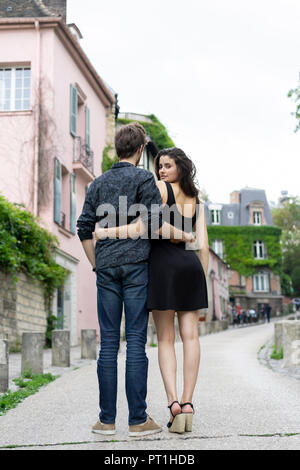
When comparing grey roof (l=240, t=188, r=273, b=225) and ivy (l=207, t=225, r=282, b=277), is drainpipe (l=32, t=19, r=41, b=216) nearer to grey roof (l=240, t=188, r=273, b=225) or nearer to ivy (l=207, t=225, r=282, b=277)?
ivy (l=207, t=225, r=282, b=277)

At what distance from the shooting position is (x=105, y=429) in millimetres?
3793

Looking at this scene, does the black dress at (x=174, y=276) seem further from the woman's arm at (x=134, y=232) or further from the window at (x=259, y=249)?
the window at (x=259, y=249)

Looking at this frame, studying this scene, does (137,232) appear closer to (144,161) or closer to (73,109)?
(73,109)

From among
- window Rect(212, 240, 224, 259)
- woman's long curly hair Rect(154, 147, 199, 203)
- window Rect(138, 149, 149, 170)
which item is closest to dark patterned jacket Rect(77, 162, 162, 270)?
woman's long curly hair Rect(154, 147, 199, 203)

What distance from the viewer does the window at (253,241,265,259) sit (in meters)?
56.7

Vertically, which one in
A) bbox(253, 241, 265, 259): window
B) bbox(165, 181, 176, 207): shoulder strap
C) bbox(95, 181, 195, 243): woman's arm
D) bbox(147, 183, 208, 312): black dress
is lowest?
bbox(147, 183, 208, 312): black dress

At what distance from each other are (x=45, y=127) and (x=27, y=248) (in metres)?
4.72

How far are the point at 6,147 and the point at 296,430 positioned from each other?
1529cm

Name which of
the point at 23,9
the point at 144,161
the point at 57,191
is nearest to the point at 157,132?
the point at 144,161

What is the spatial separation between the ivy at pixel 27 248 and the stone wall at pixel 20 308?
0.81 ft

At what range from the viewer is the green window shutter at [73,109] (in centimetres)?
1969

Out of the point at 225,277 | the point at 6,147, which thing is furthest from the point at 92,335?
the point at 225,277

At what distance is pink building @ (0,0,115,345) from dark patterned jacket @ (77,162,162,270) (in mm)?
12472

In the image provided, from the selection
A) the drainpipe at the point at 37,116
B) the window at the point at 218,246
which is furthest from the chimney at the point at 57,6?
the window at the point at 218,246
